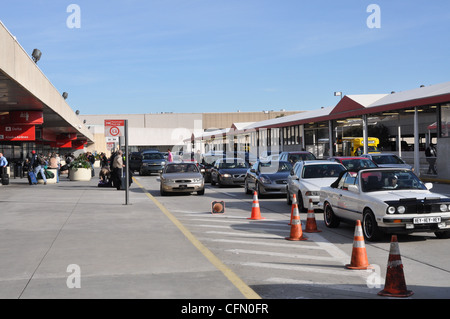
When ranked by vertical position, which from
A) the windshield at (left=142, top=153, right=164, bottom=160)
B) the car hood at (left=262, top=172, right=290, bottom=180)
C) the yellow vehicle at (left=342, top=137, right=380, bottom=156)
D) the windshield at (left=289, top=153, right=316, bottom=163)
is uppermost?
the yellow vehicle at (left=342, top=137, right=380, bottom=156)

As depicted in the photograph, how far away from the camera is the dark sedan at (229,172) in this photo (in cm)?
2831

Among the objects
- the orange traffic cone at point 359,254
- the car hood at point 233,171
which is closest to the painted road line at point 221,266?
the orange traffic cone at point 359,254

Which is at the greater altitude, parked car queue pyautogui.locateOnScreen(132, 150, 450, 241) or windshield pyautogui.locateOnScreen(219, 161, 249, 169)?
windshield pyautogui.locateOnScreen(219, 161, 249, 169)

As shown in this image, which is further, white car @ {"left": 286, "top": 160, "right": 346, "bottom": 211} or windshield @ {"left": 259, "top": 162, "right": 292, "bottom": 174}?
windshield @ {"left": 259, "top": 162, "right": 292, "bottom": 174}

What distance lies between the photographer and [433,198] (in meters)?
10.8

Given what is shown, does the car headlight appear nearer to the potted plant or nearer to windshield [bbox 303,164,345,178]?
windshield [bbox 303,164,345,178]

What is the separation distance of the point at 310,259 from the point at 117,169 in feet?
63.0

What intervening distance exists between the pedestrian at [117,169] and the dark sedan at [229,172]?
15.3 ft

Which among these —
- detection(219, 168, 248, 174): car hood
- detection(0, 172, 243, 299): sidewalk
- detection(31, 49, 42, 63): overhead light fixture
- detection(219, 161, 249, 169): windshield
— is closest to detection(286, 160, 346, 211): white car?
detection(0, 172, 243, 299): sidewalk

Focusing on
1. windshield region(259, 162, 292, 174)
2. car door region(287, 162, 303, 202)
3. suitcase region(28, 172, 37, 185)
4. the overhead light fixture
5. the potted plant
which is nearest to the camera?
car door region(287, 162, 303, 202)

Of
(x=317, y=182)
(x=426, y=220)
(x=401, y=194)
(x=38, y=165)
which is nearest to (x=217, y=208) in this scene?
(x=317, y=182)

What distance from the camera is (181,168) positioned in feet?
82.9

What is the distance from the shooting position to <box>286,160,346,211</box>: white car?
644 inches

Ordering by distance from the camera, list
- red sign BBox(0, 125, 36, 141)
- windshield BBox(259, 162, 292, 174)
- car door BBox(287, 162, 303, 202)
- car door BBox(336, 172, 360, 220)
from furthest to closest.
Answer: red sign BBox(0, 125, 36, 141)
windshield BBox(259, 162, 292, 174)
car door BBox(287, 162, 303, 202)
car door BBox(336, 172, 360, 220)
